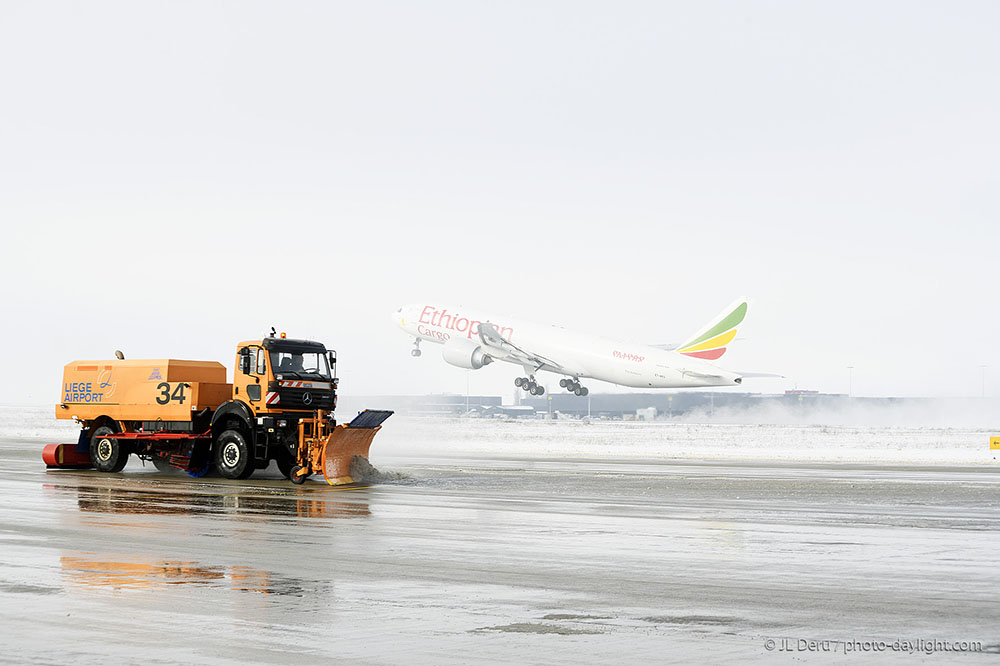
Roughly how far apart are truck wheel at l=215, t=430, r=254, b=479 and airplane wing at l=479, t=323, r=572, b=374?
143 ft

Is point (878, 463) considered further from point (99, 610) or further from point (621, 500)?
point (99, 610)

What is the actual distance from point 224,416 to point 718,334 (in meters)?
44.6

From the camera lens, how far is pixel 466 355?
7431cm

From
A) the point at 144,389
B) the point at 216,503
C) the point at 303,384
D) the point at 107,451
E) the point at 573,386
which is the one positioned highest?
the point at 573,386

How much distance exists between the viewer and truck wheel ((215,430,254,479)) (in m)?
29.3

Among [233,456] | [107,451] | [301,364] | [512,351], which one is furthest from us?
[512,351]

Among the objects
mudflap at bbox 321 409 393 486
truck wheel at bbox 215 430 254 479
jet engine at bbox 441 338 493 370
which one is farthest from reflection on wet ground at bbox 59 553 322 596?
jet engine at bbox 441 338 493 370

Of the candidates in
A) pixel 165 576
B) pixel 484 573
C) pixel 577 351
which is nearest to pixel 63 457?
pixel 165 576

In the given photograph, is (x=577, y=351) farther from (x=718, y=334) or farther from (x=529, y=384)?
(x=718, y=334)

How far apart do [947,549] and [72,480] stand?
2130cm

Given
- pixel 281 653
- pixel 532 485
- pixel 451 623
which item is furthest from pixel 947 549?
pixel 532 485

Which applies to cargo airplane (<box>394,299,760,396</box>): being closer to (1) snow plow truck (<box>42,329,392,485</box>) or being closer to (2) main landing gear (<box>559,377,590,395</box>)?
(2) main landing gear (<box>559,377,590,395</box>)

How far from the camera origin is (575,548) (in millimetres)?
15469

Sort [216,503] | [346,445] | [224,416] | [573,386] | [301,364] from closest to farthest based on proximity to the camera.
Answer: [216,503]
[346,445]
[301,364]
[224,416]
[573,386]
